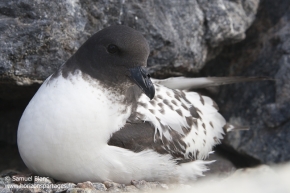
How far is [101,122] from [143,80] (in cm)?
51

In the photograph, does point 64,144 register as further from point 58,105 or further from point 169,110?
point 169,110

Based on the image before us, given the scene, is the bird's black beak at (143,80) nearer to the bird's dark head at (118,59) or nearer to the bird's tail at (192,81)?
the bird's dark head at (118,59)

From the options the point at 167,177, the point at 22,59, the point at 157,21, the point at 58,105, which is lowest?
the point at 167,177

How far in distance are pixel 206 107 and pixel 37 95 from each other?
1942mm

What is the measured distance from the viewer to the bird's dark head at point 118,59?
4.87 m

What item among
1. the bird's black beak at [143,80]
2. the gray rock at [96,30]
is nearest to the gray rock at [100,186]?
the bird's black beak at [143,80]

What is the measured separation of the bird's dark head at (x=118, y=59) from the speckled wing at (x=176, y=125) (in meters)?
0.42

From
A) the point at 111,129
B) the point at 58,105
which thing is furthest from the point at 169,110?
the point at 58,105

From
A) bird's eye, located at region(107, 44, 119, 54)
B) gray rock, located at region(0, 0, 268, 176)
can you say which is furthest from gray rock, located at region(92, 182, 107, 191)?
gray rock, located at region(0, 0, 268, 176)

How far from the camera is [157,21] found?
20.2 ft

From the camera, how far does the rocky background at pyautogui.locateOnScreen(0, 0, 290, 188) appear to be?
5594 mm

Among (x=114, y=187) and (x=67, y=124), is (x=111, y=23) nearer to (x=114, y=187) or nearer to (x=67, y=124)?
(x=67, y=124)

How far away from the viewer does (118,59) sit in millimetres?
4902

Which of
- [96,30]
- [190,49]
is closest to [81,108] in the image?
[96,30]
